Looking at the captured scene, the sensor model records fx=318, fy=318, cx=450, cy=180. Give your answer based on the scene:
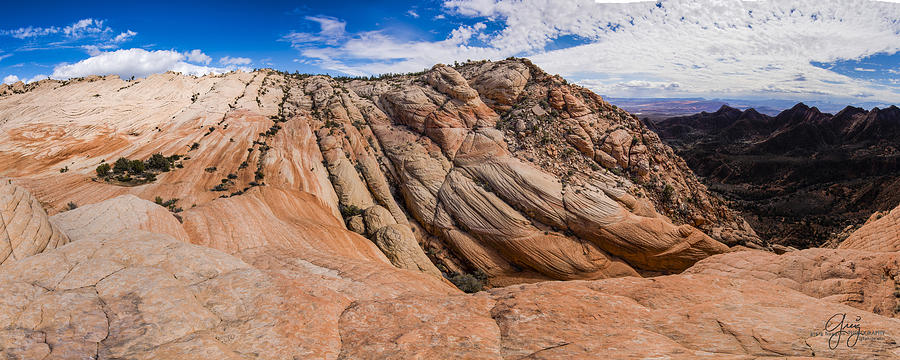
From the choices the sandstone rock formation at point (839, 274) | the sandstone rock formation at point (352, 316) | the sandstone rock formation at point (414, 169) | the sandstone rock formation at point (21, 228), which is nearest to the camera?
the sandstone rock formation at point (352, 316)

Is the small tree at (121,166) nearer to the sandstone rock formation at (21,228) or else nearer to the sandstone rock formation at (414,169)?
the sandstone rock formation at (414,169)

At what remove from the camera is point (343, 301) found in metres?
9.18

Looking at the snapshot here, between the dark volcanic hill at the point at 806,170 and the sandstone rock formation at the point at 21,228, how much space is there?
38.8 m

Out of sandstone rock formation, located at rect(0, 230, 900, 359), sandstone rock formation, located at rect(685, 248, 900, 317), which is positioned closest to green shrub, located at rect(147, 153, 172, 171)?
sandstone rock formation, located at rect(0, 230, 900, 359)

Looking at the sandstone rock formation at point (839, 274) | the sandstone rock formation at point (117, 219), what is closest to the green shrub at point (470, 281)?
the sandstone rock formation at point (839, 274)

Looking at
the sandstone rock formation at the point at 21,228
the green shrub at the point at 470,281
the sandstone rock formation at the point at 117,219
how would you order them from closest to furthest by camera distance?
the sandstone rock formation at the point at 21,228, the sandstone rock formation at the point at 117,219, the green shrub at the point at 470,281

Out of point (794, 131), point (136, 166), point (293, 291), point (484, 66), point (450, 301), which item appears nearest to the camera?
point (293, 291)

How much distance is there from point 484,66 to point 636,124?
62.7ft

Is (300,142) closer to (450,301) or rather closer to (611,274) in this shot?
(450,301)

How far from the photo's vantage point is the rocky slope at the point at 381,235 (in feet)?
22.0

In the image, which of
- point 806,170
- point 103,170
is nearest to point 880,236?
point 103,170

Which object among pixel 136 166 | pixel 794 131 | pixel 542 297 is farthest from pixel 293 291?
pixel 794 131

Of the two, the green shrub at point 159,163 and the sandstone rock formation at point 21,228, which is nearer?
the sandstone rock formation at point 21,228

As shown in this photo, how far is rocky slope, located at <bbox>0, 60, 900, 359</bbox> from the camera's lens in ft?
22.0
